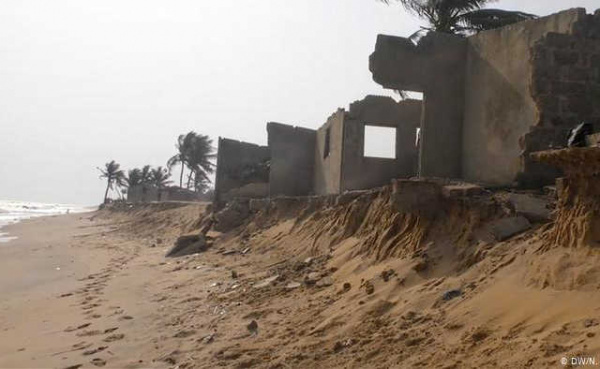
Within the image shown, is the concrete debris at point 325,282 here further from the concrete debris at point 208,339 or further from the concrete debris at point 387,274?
Result: the concrete debris at point 208,339

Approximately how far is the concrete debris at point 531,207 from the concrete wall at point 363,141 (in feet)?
25.0

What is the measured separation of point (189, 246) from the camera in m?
11.9

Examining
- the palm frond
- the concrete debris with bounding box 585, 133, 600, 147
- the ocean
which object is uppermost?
the palm frond

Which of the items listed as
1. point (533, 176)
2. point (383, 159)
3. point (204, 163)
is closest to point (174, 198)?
point (204, 163)

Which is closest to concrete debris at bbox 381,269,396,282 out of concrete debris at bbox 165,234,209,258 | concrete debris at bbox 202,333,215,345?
concrete debris at bbox 202,333,215,345

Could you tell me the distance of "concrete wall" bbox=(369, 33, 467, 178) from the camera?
331 inches

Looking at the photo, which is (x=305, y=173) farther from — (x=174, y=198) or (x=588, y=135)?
(x=174, y=198)

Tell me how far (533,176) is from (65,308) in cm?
655

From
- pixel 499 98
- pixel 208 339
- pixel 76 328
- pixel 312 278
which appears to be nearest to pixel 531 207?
pixel 312 278

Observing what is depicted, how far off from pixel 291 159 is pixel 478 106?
8543 mm

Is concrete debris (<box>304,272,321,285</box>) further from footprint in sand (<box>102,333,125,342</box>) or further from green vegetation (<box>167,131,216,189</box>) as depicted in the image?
green vegetation (<box>167,131,216,189</box>)

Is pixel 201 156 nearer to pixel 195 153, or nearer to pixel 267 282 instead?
pixel 195 153

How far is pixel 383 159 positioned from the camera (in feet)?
43.2

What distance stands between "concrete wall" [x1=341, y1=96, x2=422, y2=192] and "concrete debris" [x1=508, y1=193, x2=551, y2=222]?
7.63 m
